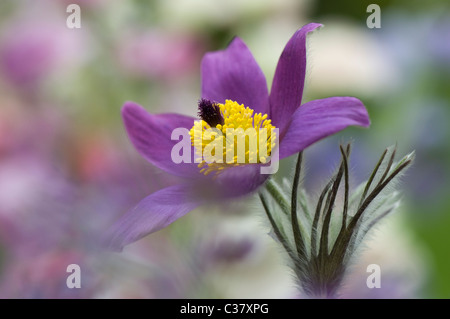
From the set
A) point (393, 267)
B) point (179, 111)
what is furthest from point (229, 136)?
point (179, 111)

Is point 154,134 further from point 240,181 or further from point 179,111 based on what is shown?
point 179,111

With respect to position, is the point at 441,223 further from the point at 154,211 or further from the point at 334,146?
the point at 154,211

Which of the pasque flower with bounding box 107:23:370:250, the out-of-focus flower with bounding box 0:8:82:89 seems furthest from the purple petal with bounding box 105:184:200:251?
the out-of-focus flower with bounding box 0:8:82:89

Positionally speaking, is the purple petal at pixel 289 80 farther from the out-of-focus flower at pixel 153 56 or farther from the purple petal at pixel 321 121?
the out-of-focus flower at pixel 153 56

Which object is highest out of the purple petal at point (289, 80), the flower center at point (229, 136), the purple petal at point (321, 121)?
the purple petal at point (289, 80)

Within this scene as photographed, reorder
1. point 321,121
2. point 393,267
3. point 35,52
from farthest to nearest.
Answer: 1. point 35,52
2. point 393,267
3. point 321,121

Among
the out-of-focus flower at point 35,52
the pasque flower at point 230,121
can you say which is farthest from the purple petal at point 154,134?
the out-of-focus flower at point 35,52
